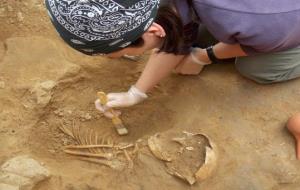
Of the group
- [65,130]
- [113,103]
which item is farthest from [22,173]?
[113,103]

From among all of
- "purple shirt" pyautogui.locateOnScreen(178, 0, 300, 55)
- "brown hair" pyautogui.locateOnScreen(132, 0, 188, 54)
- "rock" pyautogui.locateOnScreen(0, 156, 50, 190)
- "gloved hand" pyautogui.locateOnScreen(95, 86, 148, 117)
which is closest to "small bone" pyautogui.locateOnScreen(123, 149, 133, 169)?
"gloved hand" pyautogui.locateOnScreen(95, 86, 148, 117)

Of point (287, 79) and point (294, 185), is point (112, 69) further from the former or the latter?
point (294, 185)

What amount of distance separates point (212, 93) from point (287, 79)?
0.23 meters

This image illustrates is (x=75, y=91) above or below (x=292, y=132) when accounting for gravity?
below

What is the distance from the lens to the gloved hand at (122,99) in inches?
63.6

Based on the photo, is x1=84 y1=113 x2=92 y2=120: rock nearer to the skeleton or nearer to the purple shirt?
the skeleton

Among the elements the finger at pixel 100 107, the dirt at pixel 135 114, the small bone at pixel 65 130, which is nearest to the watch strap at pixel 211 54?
the dirt at pixel 135 114

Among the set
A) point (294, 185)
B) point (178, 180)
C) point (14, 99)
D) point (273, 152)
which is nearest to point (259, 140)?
point (273, 152)

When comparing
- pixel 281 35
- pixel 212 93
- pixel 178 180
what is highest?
pixel 281 35

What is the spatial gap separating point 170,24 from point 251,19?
0.68 ft

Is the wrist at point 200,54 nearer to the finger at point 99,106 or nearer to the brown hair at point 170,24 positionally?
the brown hair at point 170,24

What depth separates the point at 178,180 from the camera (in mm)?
1530

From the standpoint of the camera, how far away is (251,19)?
137cm

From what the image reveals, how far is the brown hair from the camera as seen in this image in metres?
1.33
